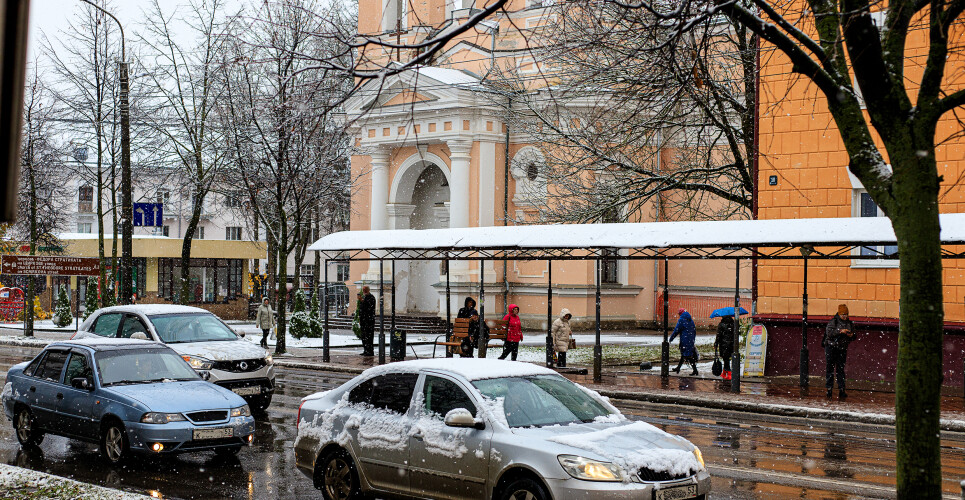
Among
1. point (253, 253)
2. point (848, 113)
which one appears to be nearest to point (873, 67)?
point (848, 113)

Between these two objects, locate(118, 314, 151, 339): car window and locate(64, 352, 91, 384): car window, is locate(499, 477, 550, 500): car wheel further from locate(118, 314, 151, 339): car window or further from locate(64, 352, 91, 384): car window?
locate(118, 314, 151, 339): car window

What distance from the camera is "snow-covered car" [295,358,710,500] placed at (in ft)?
24.9

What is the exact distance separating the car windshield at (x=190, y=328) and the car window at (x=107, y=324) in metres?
0.75

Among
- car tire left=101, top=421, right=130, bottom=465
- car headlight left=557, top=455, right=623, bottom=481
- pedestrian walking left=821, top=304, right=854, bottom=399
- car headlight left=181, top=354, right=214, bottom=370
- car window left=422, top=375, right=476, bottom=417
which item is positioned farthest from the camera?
pedestrian walking left=821, top=304, right=854, bottom=399

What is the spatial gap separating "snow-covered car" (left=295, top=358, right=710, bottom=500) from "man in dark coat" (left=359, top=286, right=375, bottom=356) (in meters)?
17.1

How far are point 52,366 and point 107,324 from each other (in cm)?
460

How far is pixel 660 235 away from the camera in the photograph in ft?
67.3

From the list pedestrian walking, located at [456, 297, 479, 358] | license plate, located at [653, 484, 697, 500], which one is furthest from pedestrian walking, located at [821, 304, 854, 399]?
license plate, located at [653, 484, 697, 500]

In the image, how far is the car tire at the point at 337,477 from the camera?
9.15 m

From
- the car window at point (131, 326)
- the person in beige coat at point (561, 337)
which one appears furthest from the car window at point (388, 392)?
the person in beige coat at point (561, 337)

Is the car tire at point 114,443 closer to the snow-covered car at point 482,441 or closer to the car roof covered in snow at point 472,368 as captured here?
the snow-covered car at point 482,441

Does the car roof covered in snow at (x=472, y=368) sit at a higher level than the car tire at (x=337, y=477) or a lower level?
higher

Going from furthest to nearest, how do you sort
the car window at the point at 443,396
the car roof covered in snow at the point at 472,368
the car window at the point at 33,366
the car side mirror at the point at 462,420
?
the car window at the point at 33,366, the car roof covered in snow at the point at 472,368, the car window at the point at 443,396, the car side mirror at the point at 462,420

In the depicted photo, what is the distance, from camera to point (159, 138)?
4169 centimetres
